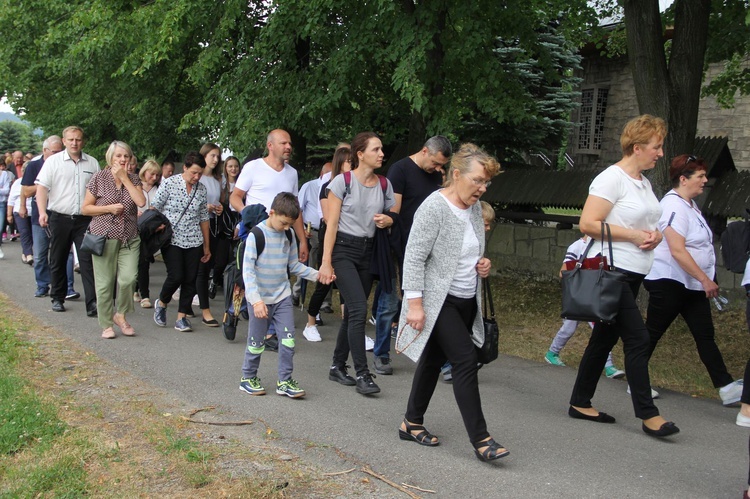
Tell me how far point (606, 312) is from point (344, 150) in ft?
10.5

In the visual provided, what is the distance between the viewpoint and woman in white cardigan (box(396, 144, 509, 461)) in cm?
482

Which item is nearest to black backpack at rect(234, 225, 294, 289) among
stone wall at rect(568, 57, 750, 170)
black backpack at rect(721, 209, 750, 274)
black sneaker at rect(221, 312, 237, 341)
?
black sneaker at rect(221, 312, 237, 341)

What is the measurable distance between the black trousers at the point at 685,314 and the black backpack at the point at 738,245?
63 centimetres

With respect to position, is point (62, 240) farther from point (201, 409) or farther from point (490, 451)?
point (490, 451)

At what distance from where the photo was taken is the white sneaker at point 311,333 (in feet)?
27.8

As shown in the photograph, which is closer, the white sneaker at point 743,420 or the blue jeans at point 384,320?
the white sneaker at point 743,420

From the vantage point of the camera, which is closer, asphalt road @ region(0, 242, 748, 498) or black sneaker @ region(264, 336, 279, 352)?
asphalt road @ region(0, 242, 748, 498)

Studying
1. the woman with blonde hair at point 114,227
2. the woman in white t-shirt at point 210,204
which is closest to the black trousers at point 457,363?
the woman with blonde hair at point 114,227

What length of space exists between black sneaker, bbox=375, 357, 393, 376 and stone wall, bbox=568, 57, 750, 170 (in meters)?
15.5

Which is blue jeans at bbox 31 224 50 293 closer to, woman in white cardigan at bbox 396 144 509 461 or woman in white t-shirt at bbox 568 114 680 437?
woman in white cardigan at bbox 396 144 509 461

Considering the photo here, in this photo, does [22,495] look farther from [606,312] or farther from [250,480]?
[606,312]

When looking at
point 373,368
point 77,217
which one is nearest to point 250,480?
point 373,368

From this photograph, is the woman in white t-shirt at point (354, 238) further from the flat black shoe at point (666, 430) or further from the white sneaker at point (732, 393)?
the white sneaker at point (732, 393)

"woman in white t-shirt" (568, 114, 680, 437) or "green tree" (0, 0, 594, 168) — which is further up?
"green tree" (0, 0, 594, 168)
